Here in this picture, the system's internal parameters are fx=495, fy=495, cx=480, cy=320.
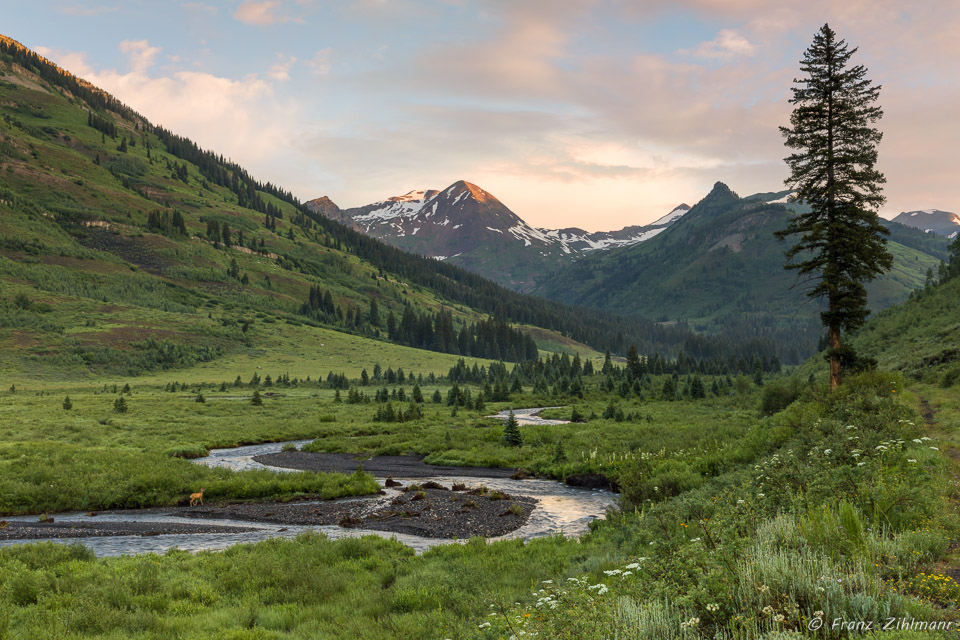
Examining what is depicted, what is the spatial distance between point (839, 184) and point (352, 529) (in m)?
33.8

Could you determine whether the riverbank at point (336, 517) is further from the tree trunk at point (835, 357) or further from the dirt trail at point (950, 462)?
the tree trunk at point (835, 357)

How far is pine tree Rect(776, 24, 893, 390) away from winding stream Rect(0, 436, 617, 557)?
55.9 feet

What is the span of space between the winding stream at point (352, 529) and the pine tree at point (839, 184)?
17028 millimetres

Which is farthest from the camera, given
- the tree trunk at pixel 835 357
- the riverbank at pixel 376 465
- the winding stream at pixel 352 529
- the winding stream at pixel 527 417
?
the winding stream at pixel 527 417

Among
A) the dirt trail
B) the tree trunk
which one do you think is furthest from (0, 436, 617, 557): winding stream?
the tree trunk

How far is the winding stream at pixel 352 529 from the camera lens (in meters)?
20.9

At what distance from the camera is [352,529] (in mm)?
23469

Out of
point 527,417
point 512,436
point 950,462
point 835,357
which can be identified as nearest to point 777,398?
point 835,357

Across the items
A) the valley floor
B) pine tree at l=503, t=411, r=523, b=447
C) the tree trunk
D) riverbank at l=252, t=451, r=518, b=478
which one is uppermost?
the tree trunk

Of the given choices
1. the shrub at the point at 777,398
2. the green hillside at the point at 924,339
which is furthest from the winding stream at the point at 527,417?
the green hillside at the point at 924,339

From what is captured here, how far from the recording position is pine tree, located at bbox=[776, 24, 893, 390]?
2972 cm

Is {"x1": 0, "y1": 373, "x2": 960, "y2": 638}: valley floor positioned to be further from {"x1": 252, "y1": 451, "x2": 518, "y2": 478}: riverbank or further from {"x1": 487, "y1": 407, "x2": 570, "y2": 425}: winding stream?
{"x1": 487, "y1": 407, "x2": 570, "y2": 425}: winding stream

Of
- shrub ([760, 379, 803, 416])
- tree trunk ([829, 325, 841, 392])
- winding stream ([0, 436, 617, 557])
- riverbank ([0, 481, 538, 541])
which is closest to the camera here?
winding stream ([0, 436, 617, 557])

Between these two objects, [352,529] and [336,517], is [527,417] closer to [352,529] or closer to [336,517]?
[336,517]
